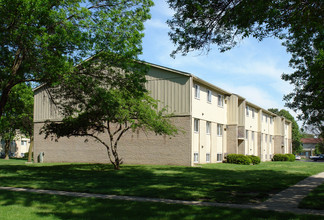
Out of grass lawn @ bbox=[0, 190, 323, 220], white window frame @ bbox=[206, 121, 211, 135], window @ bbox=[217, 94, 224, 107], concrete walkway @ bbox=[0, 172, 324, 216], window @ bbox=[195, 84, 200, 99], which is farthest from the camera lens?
window @ bbox=[217, 94, 224, 107]

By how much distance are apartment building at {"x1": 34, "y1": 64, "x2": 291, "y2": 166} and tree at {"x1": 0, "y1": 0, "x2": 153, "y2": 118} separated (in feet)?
25.2

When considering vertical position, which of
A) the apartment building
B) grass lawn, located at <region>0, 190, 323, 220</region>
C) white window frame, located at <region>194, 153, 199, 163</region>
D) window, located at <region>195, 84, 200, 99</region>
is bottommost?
grass lawn, located at <region>0, 190, 323, 220</region>

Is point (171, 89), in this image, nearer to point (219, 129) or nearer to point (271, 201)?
point (219, 129)

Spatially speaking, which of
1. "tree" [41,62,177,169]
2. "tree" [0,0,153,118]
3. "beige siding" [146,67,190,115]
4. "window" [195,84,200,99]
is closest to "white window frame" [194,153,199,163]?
"beige siding" [146,67,190,115]

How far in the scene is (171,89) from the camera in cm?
2864

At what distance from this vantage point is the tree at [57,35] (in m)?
14.4

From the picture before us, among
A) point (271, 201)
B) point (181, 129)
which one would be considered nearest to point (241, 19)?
point (271, 201)

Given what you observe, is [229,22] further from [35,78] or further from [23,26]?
[35,78]

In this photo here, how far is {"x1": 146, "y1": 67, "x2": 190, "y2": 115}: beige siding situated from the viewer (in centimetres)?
2808

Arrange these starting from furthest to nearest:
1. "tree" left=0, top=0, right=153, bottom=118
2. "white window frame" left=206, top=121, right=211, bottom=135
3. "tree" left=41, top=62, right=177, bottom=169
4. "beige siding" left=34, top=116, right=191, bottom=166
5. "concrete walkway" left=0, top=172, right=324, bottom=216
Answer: "white window frame" left=206, top=121, right=211, bottom=135 < "beige siding" left=34, top=116, right=191, bottom=166 < "tree" left=41, top=62, right=177, bottom=169 < "tree" left=0, top=0, right=153, bottom=118 < "concrete walkway" left=0, top=172, right=324, bottom=216

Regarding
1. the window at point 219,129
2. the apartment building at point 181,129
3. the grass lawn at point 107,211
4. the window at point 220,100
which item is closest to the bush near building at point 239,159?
the apartment building at point 181,129

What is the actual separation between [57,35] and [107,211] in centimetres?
899

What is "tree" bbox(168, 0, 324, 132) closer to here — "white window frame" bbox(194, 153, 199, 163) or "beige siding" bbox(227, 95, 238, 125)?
"white window frame" bbox(194, 153, 199, 163)

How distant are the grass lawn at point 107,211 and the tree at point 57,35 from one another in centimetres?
700
